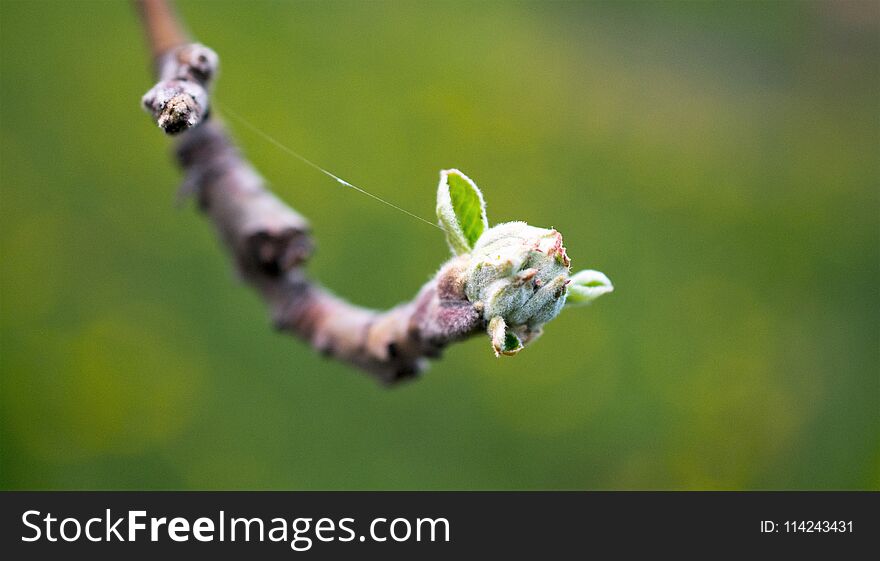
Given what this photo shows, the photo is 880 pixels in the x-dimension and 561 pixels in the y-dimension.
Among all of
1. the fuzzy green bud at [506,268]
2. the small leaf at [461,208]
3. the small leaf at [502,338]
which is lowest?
the small leaf at [502,338]

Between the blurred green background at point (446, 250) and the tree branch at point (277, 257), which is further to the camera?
the blurred green background at point (446, 250)

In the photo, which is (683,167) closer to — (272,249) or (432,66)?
(432,66)

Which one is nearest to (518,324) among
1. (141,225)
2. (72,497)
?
(72,497)

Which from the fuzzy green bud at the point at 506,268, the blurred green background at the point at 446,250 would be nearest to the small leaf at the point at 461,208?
the fuzzy green bud at the point at 506,268

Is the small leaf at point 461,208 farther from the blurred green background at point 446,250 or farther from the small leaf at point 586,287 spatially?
the blurred green background at point 446,250

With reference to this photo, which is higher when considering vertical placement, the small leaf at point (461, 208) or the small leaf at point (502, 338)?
the small leaf at point (461, 208)

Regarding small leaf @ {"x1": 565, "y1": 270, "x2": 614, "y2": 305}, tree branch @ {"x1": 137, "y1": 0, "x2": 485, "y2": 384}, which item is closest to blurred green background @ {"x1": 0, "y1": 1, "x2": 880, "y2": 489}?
tree branch @ {"x1": 137, "y1": 0, "x2": 485, "y2": 384}

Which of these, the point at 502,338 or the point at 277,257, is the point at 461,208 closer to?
the point at 502,338
